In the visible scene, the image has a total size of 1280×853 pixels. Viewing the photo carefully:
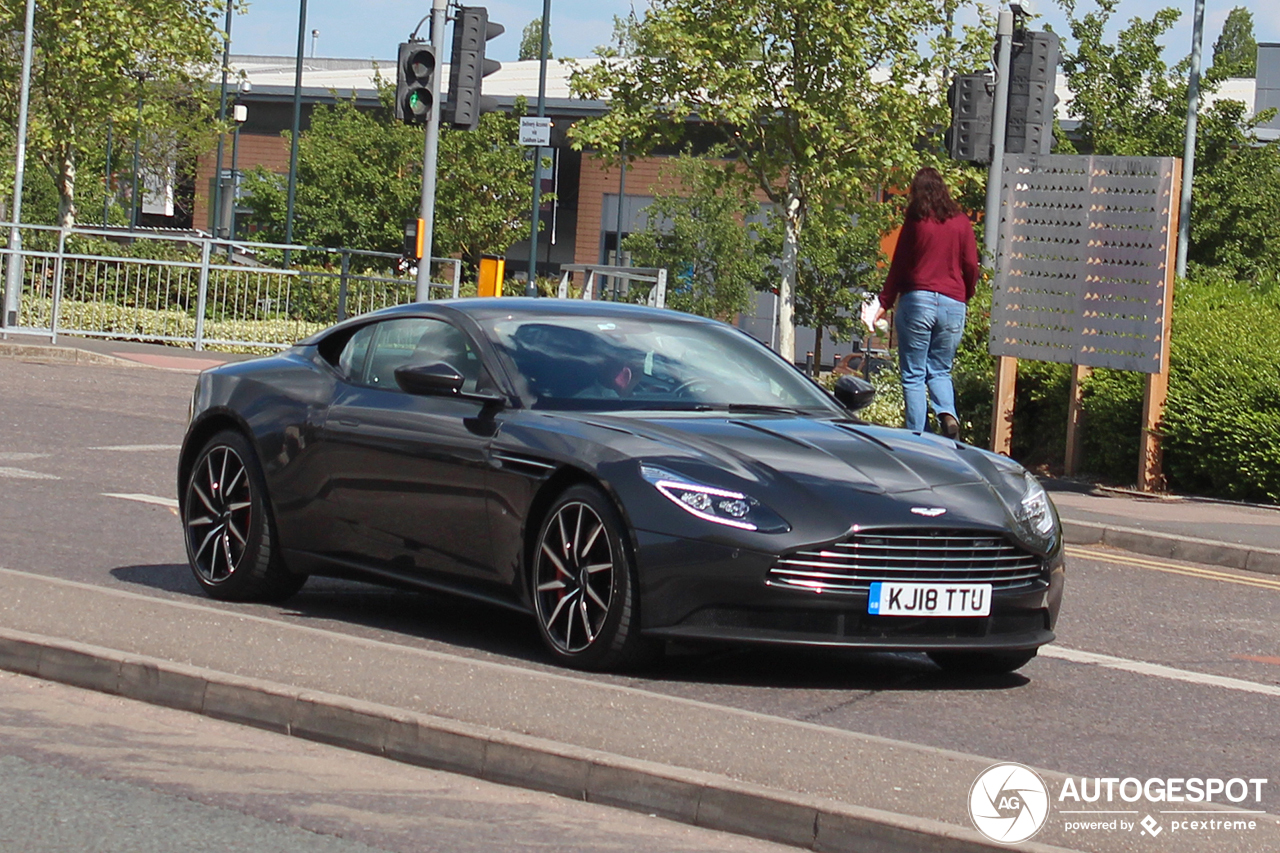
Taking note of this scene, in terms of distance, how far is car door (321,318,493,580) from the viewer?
24.3 ft

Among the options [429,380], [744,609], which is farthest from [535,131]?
[744,609]

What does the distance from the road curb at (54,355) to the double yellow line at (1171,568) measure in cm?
1531

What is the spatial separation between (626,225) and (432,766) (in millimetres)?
69028

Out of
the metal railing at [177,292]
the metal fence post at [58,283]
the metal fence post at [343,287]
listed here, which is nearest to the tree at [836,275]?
the metal fence post at [343,287]

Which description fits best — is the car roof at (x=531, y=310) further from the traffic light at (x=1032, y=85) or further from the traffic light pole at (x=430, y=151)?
the traffic light pole at (x=430, y=151)

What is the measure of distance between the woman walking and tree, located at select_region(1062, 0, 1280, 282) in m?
20.7

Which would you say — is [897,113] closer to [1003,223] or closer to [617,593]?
[1003,223]

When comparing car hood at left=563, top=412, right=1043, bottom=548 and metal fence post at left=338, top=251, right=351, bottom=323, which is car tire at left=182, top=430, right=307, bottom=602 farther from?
metal fence post at left=338, top=251, right=351, bottom=323

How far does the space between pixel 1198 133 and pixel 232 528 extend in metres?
30.2

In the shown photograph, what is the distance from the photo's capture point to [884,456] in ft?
23.0

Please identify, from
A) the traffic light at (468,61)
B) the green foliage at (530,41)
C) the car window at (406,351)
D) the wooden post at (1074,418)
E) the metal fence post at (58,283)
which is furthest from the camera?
the green foliage at (530,41)

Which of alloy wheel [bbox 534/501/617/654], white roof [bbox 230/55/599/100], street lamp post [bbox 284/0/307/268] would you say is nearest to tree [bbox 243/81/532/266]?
street lamp post [bbox 284/0/307/268]

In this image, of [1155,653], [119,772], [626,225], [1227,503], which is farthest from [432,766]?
[626,225]

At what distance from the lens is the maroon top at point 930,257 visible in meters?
13.6
